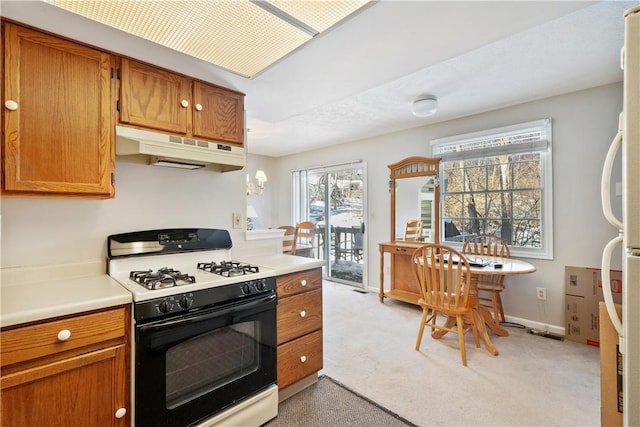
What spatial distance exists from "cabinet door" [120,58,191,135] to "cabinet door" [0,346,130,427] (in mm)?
1223

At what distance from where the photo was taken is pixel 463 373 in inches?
90.5

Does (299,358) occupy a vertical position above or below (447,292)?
below

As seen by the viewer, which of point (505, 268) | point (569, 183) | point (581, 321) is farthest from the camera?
point (569, 183)

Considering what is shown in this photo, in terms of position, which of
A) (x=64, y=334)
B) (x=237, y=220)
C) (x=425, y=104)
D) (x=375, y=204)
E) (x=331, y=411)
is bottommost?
(x=331, y=411)

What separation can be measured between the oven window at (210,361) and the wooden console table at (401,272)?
98.2 inches

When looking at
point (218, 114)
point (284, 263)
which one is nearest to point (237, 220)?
point (284, 263)

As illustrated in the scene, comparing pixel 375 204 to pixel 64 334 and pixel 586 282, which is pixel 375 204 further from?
pixel 64 334

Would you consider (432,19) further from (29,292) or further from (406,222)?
(406,222)

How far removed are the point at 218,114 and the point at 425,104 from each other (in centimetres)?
204

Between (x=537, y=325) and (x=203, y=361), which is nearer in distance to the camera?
(x=203, y=361)

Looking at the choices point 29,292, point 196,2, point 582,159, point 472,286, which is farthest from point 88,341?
point 582,159

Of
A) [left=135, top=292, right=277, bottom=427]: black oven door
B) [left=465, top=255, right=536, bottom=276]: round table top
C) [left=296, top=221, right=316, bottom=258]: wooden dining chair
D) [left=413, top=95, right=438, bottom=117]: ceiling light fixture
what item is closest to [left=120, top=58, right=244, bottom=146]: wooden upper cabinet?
[left=135, top=292, right=277, bottom=427]: black oven door

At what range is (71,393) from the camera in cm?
120

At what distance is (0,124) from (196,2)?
3.34 ft
